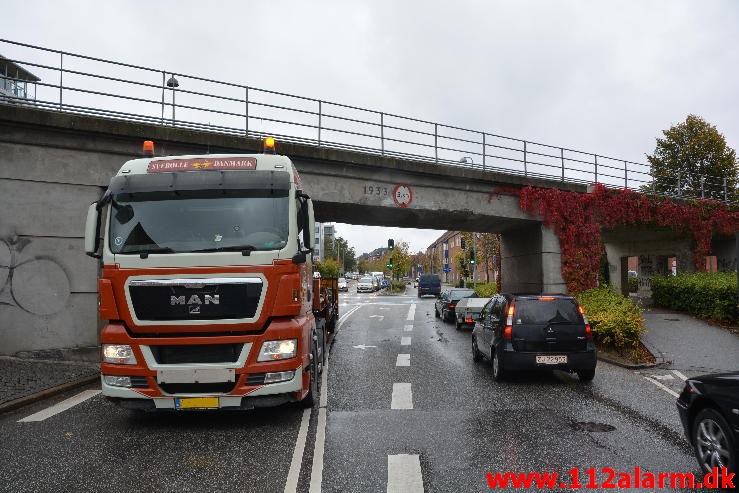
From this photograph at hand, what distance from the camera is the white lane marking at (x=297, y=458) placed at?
4242mm

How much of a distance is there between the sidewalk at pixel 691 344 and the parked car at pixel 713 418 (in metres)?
5.98

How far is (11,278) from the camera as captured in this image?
998cm

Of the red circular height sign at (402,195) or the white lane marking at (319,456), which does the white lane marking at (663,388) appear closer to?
the white lane marking at (319,456)

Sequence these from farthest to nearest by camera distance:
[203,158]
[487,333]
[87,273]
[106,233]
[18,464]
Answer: [87,273] → [487,333] → [203,158] → [106,233] → [18,464]

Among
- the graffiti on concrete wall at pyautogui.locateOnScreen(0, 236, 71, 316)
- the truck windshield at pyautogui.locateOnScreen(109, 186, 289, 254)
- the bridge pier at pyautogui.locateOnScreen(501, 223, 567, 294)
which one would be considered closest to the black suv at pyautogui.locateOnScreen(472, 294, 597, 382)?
the truck windshield at pyautogui.locateOnScreen(109, 186, 289, 254)

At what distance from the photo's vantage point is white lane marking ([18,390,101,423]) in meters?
6.58

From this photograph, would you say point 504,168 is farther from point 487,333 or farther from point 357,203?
point 487,333

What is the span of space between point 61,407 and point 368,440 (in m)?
4.56

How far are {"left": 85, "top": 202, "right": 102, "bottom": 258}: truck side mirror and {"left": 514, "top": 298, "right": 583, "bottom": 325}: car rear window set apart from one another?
6240mm

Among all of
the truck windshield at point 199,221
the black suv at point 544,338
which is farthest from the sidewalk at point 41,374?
the black suv at point 544,338

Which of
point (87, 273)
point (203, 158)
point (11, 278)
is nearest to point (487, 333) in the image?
point (203, 158)

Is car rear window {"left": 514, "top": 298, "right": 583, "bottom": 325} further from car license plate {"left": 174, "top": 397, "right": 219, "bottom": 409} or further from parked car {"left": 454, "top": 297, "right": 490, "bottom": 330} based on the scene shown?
parked car {"left": 454, "top": 297, "right": 490, "bottom": 330}

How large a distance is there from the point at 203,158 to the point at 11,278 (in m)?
6.05

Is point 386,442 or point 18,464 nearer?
point 18,464
